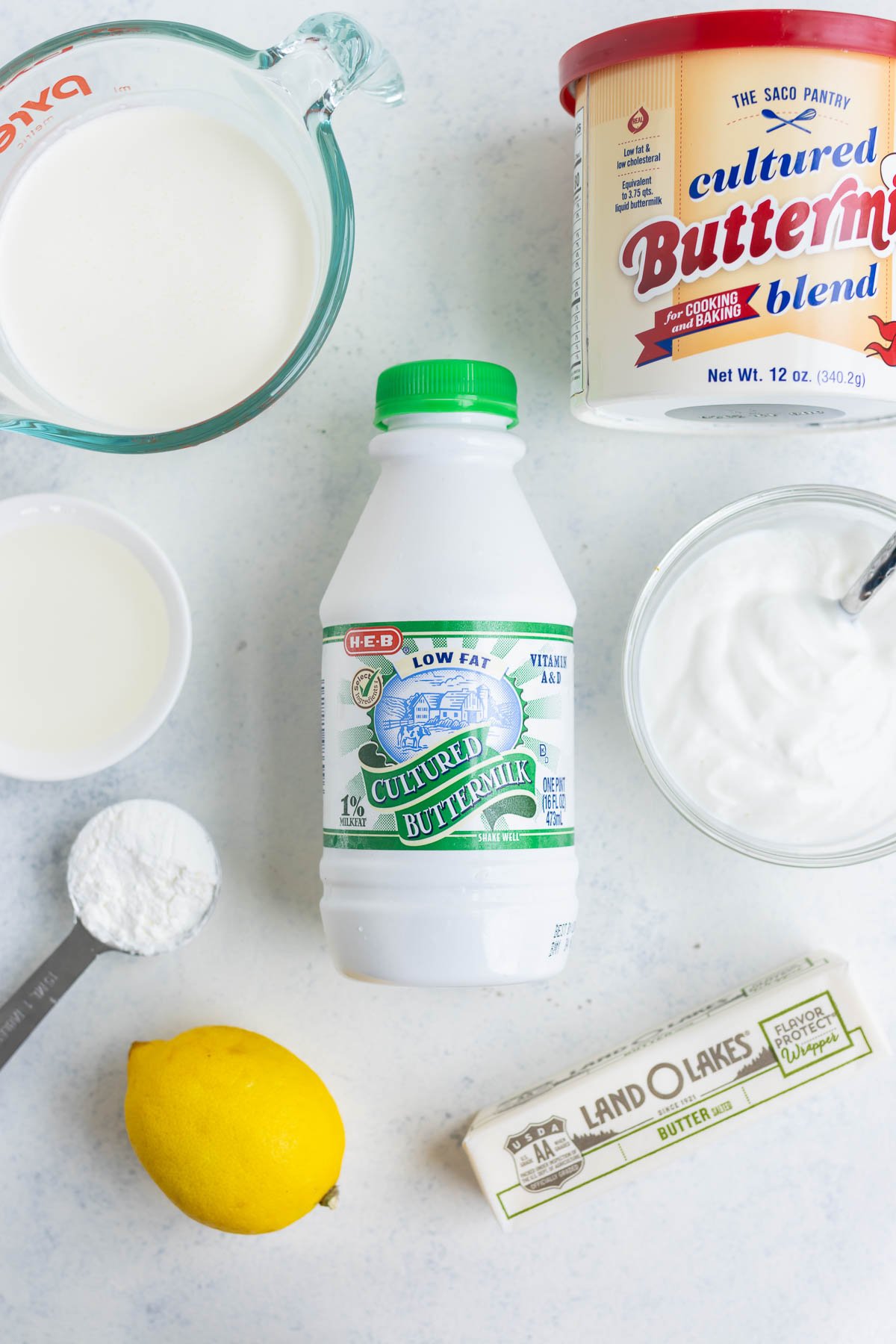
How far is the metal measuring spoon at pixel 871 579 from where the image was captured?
0.87m

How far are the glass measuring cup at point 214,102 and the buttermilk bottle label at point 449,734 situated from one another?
Result: 0.79 ft

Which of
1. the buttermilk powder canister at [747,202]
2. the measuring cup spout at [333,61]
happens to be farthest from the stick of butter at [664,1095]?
the measuring cup spout at [333,61]

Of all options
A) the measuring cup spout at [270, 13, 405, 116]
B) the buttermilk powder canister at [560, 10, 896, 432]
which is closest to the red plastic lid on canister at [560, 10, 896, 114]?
the buttermilk powder canister at [560, 10, 896, 432]

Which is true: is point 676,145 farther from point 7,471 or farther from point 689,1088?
point 689,1088

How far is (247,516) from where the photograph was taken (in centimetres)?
101

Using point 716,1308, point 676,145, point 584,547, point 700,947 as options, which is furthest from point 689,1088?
point 676,145

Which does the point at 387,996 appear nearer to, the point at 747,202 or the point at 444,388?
the point at 444,388

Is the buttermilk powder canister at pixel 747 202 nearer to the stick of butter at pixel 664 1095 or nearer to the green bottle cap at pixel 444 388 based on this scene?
the green bottle cap at pixel 444 388

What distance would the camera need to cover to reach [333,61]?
33.6 inches

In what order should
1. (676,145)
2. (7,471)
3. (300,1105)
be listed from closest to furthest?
(676,145), (300,1105), (7,471)

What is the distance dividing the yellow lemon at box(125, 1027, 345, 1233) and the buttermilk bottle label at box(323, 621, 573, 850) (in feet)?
0.76

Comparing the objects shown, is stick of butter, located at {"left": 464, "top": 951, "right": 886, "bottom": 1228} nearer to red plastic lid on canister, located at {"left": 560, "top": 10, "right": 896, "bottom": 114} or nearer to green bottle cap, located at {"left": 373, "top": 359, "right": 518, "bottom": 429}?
green bottle cap, located at {"left": 373, "top": 359, "right": 518, "bottom": 429}

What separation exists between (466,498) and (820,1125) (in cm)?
69

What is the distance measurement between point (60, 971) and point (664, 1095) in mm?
559
